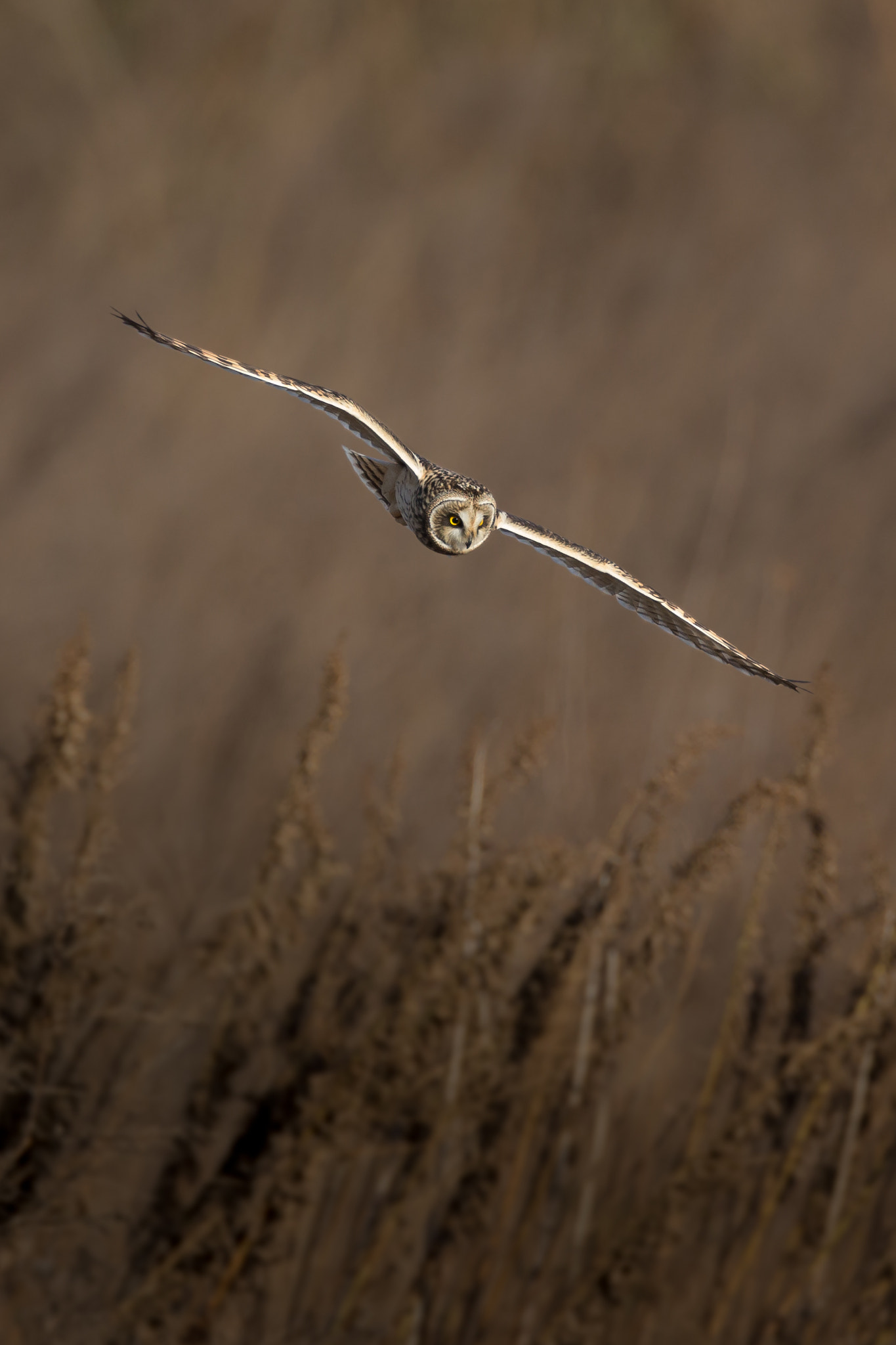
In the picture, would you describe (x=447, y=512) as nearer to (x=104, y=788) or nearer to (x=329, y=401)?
(x=329, y=401)

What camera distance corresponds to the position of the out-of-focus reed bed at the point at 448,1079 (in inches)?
91.7

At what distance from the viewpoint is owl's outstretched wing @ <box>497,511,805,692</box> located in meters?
1.96

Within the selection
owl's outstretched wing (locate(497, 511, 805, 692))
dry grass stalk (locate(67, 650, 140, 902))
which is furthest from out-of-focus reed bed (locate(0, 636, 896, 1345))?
owl's outstretched wing (locate(497, 511, 805, 692))

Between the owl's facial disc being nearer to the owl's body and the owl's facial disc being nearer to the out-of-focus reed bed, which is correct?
the owl's body

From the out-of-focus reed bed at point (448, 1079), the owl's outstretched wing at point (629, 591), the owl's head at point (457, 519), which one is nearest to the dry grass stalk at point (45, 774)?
the out-of-focus reed bed at point (448, 1079)

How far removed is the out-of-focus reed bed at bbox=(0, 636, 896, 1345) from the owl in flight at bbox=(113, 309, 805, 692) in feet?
0.99

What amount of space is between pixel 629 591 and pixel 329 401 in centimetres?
72

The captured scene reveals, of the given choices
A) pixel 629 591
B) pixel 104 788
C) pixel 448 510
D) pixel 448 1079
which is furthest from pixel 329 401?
pixel 448 1079

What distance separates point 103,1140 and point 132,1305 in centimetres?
47

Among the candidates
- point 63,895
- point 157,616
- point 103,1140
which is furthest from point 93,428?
point 103,1140

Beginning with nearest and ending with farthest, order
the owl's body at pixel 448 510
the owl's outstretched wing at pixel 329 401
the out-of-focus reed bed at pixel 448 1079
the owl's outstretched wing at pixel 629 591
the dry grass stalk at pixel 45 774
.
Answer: the owl's outstretched wing at pixel 329 401
the owl's body at pixel 448 510
the owl's outstretched wing at pixel 629 591
the dry grass stalk at pixel 45 774
the out-of-focus reed bed at pixel 448 1079

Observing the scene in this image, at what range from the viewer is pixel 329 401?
179 cm

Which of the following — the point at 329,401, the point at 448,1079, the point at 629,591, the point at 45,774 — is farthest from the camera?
the point at 448,1079

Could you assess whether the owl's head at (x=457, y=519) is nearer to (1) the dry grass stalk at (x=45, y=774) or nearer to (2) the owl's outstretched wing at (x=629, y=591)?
(2) the owl's outstretched wing at (x=629, y=591)
